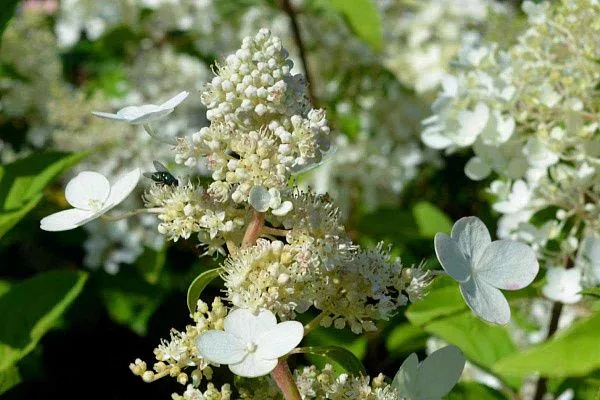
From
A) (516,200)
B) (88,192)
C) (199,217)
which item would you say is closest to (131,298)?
(516,200)

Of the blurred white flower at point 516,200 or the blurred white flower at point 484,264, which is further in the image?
the blurred white flower at point 516,200

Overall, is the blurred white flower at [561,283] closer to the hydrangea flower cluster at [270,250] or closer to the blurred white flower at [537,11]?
the blurred white flower at [537,11]

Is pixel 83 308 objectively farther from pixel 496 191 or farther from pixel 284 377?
pixel 284 377

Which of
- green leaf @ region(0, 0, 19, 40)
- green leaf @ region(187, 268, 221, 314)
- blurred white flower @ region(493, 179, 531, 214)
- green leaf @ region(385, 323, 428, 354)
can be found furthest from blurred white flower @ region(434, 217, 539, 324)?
green leaf @ region(385, 323, 428, 354)

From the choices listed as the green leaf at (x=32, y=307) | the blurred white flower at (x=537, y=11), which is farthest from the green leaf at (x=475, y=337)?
the green leaf at (x=32, y=307)

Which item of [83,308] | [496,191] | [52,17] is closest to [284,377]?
[496,191]
